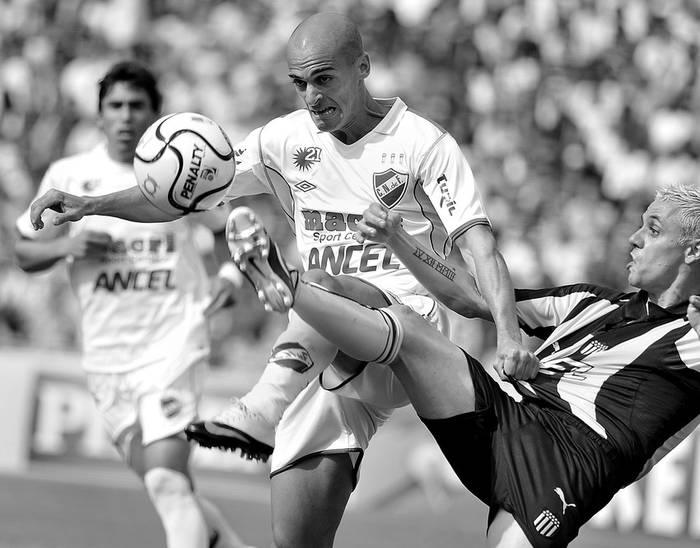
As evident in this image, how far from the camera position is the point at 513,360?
15.9ft

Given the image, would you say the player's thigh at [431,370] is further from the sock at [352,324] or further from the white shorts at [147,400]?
the white shorts at [147,400]

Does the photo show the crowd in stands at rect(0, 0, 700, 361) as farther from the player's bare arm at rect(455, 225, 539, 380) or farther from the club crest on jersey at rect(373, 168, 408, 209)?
the player's bare arm at rect(455, 225, 539, 380)

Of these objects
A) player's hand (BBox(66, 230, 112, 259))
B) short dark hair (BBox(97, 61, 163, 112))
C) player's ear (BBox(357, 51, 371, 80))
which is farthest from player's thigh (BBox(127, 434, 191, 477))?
player's ear (BBox(357, 51, 371, 80))

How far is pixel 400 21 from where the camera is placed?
1636 centimetres

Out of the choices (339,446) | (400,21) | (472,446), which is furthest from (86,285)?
(400,21)

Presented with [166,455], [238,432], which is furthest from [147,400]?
[238,432]

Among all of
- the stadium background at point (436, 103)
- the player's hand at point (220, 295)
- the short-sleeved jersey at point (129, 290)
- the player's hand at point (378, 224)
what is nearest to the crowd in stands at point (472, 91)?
the stadium background at point (436, 103)

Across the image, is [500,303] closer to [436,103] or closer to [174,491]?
[174,491]

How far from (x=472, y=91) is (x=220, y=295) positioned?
9101mm

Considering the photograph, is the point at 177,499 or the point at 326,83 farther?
the point at 177,499

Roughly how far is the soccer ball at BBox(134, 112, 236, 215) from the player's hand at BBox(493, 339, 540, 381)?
1289mm

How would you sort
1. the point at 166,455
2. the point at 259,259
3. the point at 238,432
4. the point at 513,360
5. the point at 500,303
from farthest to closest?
the point at 166,455 → the point at 500,303 → the point at 513,360 → the point at 238,432 → the point at 259,259

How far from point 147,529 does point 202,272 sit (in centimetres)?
335

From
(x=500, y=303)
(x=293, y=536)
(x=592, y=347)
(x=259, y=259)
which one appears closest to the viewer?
(x=259, y=259)
